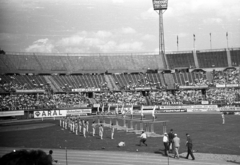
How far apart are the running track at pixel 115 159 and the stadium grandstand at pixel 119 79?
122 ft

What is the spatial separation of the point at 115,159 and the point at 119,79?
190 ft

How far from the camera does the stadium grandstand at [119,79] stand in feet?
200

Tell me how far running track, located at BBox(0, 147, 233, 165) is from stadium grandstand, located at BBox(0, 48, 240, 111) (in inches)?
1468

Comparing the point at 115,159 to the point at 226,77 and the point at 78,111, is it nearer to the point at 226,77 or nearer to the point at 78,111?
the point at 78,111

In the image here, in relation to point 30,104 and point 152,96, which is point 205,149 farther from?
point 152,96

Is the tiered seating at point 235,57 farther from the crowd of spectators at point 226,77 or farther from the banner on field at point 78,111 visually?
the banner on field at point 78,111

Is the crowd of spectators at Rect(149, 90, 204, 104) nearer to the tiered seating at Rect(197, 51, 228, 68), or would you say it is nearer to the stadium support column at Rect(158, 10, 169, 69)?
the tiered seating at Rect(197, 51, 228, 68)

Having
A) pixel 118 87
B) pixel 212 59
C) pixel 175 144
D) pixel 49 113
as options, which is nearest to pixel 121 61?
pixel 118 87

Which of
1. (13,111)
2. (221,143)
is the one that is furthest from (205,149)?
(13,111)

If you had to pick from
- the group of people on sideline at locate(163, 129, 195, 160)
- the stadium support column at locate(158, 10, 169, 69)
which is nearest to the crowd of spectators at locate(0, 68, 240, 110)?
the stadium support column at locate(158, 10, 169, 69)

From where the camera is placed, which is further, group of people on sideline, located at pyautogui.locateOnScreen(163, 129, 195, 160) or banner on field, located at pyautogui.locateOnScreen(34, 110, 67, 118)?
banner on field, located at pyautogui.locateOnScreen(34, 110, 67, 118)

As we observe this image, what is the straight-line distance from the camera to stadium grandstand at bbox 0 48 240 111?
6097 cm

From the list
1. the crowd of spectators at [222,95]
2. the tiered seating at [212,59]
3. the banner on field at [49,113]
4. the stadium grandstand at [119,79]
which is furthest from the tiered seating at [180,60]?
the banner on field at [49,113]

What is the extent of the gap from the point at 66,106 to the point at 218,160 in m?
45.7
